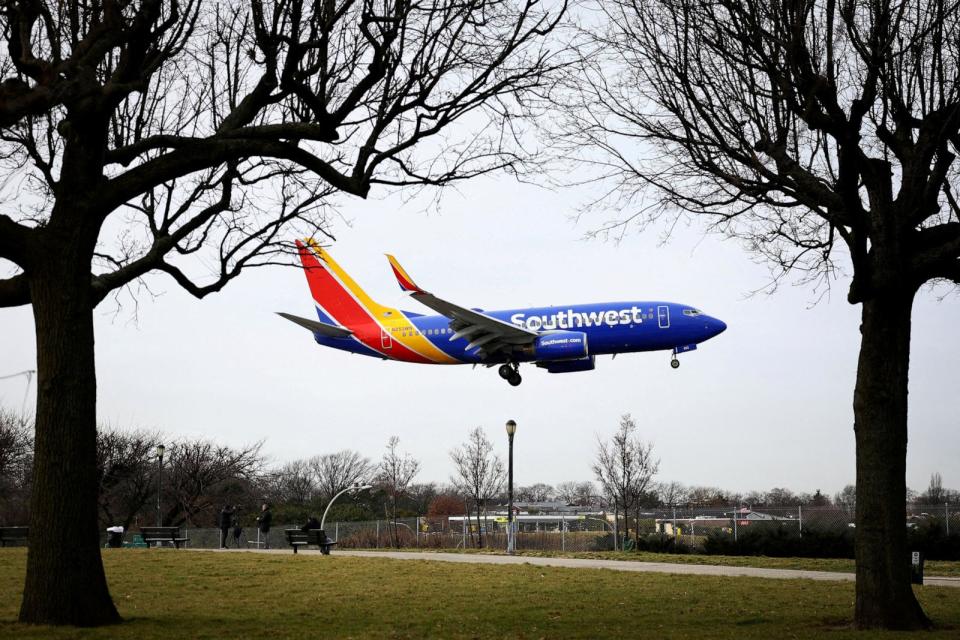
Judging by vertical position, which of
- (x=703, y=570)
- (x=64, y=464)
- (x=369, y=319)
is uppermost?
(x=369, y=319)

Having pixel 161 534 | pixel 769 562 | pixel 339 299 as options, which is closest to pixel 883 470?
pixel 769 562

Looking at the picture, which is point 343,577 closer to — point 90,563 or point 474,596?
point 474,596

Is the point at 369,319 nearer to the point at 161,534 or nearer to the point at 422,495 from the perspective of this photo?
the point at 161,534

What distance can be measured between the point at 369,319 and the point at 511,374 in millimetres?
8872

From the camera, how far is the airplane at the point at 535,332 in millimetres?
38906

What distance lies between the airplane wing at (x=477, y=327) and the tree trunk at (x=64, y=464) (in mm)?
25839

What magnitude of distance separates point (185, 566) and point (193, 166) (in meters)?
10.3

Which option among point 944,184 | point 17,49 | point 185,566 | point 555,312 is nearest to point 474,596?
point 185,566

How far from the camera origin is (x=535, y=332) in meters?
39.7

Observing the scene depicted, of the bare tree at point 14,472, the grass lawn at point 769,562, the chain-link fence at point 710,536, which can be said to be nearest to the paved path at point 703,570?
the grass lawn at point 769,562

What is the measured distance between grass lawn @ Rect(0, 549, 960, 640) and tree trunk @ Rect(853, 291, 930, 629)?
19.0 inches

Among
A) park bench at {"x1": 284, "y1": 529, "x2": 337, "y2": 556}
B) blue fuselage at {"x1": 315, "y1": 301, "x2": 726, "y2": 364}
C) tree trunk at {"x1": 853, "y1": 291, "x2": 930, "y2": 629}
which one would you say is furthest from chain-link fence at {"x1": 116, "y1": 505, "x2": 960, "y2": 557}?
tree trunk at {"x1": 853, "y1": 291, "x2": 930, "y2": 629}

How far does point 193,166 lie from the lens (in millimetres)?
11625

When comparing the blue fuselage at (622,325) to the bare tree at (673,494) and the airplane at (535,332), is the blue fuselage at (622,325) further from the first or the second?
the bare tree at (673,494)
